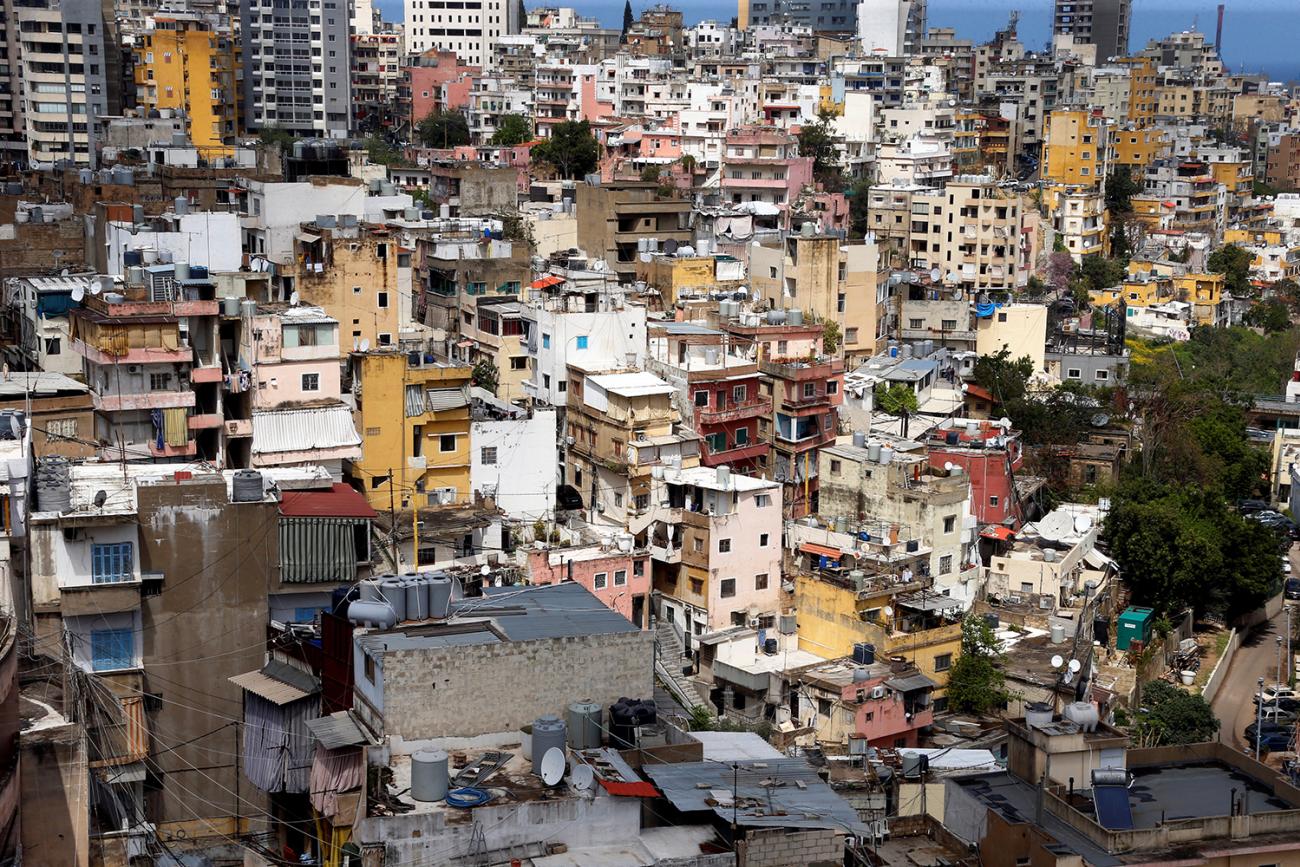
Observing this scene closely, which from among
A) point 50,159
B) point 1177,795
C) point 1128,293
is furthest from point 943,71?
point 1177,795

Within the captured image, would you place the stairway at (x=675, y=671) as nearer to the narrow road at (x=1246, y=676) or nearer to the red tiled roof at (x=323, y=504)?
the red tiled roof at (x=323, y=504)

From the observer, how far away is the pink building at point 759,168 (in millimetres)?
52812

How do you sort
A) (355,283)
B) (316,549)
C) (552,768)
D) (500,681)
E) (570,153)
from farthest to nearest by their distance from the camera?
(570,153)
(355,283)
(316,549)
(500,681)
(552,768)

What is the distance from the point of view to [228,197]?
39.8 meters

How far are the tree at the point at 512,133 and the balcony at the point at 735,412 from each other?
32.0 meters

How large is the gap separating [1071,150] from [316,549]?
2011 inches

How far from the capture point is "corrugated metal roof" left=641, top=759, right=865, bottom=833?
14.5m

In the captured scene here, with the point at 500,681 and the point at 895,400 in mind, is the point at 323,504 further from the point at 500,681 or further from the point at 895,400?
the point at 895,400

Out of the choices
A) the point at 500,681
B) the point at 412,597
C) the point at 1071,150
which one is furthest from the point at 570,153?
the point at 500,681

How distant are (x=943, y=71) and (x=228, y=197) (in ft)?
177

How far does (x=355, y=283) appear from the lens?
107 ft

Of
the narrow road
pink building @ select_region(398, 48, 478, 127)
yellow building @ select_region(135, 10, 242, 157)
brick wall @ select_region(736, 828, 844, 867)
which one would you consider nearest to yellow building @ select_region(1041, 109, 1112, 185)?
pink building @ select_region(398, 48, 478, 127)

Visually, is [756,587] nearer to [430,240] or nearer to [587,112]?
[430,240]

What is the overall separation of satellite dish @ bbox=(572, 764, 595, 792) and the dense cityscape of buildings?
0.11 ft
